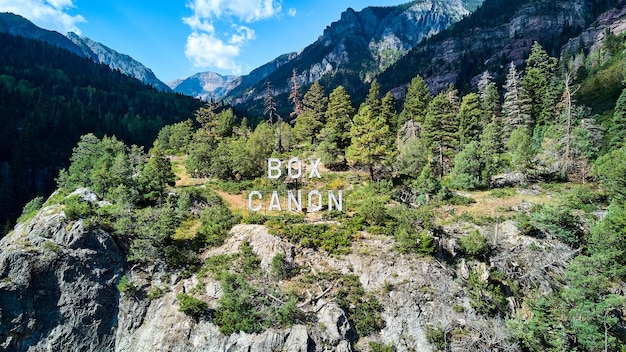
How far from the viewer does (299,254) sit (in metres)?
28.1

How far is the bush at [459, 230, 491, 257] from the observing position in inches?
1062

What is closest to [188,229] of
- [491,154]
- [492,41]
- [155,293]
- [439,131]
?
[155,293]

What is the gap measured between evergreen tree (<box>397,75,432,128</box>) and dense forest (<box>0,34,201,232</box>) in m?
78.0

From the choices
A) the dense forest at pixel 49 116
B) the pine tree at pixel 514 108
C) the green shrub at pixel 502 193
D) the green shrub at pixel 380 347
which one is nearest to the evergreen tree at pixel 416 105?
the pine tree at pixel 514 108

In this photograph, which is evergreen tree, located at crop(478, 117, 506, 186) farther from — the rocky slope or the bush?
the bush

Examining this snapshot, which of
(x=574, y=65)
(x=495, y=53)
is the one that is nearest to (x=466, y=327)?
(x=574, y=65)

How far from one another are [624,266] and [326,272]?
1885 centimetres

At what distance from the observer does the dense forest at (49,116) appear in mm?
101375

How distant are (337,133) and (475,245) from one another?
89.2 ft

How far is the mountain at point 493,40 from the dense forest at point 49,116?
116824mm

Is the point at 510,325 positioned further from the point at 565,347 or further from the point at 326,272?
the point at 326,272

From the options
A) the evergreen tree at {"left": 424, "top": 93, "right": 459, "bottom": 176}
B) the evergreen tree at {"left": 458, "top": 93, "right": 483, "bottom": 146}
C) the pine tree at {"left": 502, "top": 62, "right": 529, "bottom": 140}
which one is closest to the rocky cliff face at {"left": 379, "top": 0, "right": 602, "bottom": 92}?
the pine tree at {"left": 502, "top": 62, "right": 529, "bottom": 140}

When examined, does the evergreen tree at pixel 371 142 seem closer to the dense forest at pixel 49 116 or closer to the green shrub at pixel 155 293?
the green shrub at pixel 155 293

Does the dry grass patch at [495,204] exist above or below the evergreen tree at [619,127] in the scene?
below
